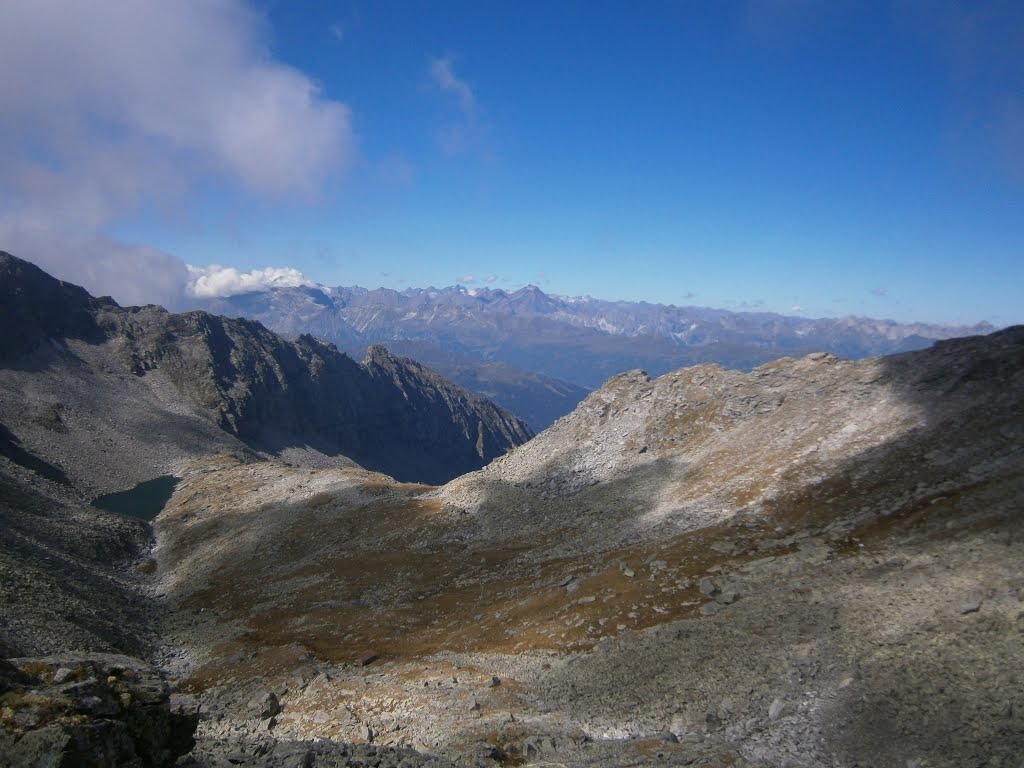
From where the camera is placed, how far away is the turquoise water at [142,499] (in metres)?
118

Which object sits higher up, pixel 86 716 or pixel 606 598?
pixel 86 716

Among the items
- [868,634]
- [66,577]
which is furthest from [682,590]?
[66,577]

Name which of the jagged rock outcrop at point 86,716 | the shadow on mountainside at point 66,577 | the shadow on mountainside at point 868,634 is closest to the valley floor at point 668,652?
the shadow on mountainside at point 868,634

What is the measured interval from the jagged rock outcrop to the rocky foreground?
376 millimetres

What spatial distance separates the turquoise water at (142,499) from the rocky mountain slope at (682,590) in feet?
195

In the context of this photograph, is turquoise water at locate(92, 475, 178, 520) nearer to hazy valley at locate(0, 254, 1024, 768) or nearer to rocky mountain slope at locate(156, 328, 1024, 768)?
hazy valley at locate(0, 254, 1024, 768)

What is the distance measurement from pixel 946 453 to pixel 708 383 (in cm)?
2891

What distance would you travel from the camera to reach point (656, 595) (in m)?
32.2

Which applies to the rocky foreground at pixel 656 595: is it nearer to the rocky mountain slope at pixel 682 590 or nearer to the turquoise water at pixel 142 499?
the rocky mountain slope at pixel 682 590

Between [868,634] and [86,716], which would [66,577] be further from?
[868,634]

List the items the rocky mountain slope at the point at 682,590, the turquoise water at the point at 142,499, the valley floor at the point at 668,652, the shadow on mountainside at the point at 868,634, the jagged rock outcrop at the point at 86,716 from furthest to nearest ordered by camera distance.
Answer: the turquoise water at the point at 142,499, the rocky mountain slope at the point at 682,590, the valley floor at the point at 668,652, the shadow on mountainside at the point at 868,634, the jagged rock outcrop at the point at 86,716

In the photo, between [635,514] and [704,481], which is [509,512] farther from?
[704,481]

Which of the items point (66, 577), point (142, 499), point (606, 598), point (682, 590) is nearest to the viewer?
point (682, 590)

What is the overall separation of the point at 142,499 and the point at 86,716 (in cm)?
13533
